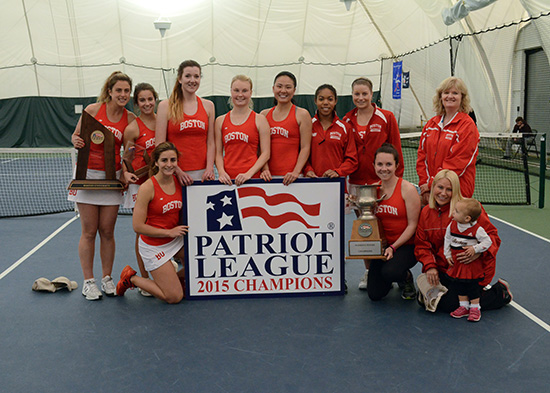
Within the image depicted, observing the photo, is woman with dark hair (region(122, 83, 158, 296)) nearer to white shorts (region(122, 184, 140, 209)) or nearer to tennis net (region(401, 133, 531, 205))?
white shorts (region(122, 184, 140, 209))

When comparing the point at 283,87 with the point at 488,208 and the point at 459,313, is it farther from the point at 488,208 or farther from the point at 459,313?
the point at 488,208

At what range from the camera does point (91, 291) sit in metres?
4.52

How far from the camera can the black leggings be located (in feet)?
14.0

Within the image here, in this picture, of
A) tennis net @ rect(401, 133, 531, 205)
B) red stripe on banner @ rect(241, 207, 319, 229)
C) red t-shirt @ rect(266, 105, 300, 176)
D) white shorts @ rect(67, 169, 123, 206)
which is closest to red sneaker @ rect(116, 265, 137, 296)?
white shorts @ rect(67, 169, 123, 206)

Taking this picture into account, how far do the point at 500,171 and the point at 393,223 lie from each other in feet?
31.1

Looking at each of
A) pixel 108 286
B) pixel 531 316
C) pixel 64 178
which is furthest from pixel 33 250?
pixel 64 178

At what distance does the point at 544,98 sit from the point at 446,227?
12.5 m

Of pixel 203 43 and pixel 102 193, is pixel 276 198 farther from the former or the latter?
pixel 203 43

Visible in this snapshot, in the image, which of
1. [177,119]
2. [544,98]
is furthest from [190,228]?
[544,98]

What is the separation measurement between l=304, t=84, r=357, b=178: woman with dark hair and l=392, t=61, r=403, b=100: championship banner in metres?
17.0

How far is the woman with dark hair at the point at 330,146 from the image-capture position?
15.0ft

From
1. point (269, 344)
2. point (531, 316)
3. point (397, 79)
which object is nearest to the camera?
point (269, 344)

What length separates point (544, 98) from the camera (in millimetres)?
14766

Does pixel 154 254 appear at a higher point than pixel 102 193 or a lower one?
lower
